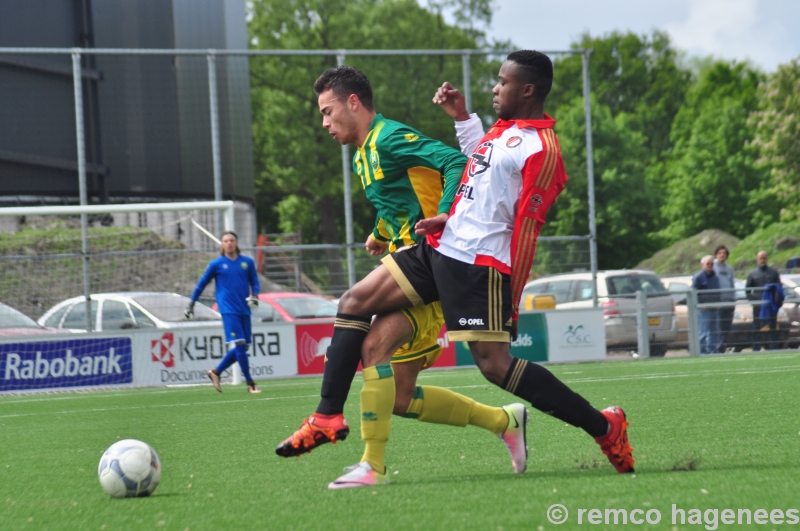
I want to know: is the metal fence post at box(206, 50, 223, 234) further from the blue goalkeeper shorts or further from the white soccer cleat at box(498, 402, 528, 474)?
the white soccer cleat at box(498, 402, 528, 474)

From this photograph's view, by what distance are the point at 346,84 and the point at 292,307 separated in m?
11.0

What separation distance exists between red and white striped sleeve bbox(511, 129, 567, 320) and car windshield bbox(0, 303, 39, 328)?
1155cm

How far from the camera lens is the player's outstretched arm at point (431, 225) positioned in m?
4.58

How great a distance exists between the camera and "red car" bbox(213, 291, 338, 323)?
15.9 meters

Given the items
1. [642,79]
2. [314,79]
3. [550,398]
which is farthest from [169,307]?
[642,79]

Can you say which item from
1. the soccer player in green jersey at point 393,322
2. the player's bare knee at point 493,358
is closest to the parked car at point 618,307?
the soccer player in green jersey at point 393,322

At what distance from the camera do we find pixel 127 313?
15.1 metres

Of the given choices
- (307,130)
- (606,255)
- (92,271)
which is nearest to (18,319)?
(92,271)

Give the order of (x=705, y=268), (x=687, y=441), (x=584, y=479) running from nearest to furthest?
(x=584, y=479) < (x=687, y=441) < (x=705, y=268)

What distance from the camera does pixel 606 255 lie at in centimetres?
5100

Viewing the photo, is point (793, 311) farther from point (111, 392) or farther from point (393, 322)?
point (393, 322)

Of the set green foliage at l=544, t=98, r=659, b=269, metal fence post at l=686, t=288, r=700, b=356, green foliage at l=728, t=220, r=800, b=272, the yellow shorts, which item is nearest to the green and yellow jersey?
the yellow shorts

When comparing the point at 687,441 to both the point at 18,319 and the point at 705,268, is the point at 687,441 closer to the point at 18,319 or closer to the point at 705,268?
the point at 18,319

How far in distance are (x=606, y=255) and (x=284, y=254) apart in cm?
3720
